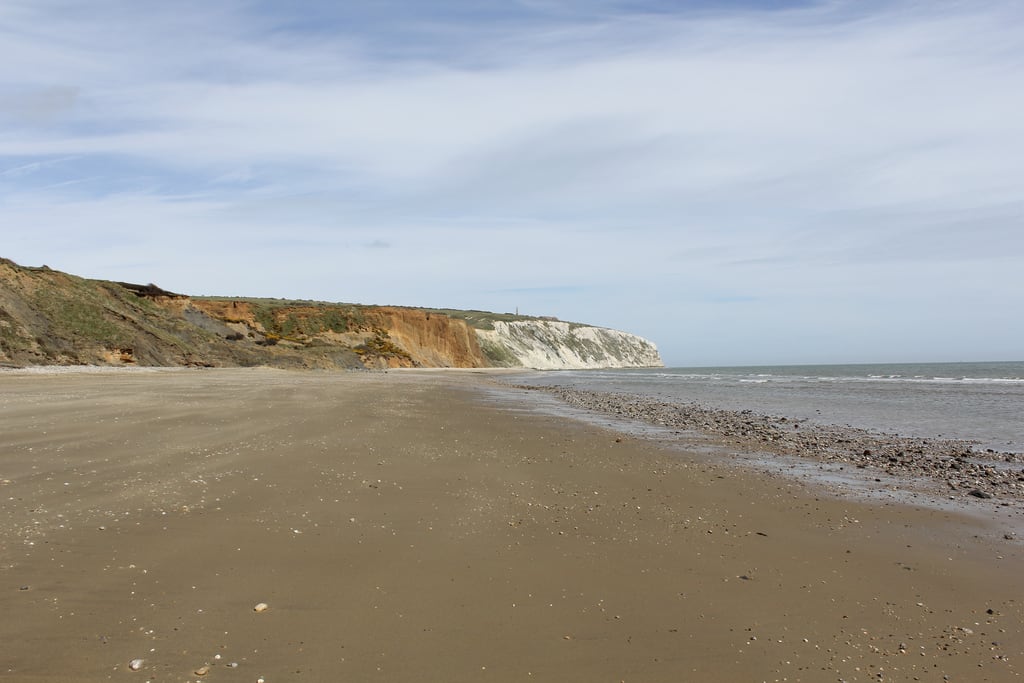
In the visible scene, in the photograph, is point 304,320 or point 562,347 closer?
point 304,320

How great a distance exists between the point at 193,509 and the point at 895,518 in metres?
6.96

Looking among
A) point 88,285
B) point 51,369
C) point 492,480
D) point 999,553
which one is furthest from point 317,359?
point 999,553

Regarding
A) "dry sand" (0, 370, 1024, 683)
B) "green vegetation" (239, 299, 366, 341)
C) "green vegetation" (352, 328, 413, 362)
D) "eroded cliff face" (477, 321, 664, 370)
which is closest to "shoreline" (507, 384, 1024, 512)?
"dry sand" (0, 370, 1024, 683)

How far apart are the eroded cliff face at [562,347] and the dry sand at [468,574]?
86045 mm

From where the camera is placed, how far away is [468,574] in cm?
498

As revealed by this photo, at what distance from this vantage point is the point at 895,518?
6980 millimetres

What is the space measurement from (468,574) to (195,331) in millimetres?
42414

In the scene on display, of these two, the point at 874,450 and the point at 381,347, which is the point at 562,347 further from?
the point at 874,450

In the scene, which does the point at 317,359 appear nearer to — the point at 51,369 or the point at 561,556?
the point at 51,369

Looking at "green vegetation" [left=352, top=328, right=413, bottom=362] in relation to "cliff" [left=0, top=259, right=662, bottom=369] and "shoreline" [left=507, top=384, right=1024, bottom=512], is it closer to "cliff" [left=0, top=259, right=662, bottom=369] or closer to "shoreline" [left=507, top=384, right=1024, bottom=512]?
"cliff" [left=0, top=259, right=662, bottom=369]

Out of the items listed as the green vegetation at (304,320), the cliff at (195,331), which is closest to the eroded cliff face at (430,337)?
the cliff at (195,331)

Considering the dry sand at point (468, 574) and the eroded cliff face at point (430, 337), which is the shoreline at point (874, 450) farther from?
the eroded cliff face at point (430, 337)

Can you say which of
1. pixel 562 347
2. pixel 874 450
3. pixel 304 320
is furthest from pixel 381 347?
pixel 562 347

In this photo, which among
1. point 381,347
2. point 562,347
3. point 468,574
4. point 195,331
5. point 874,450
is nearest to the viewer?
point 468,574
